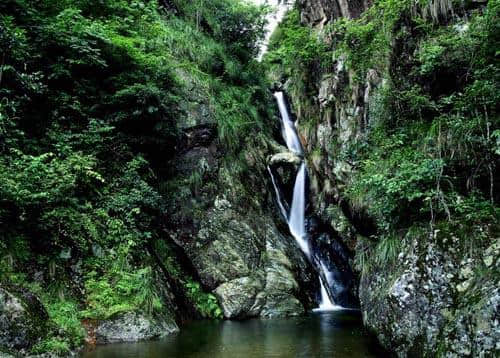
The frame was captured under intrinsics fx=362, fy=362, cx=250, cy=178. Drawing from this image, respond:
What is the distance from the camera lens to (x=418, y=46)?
9.14 metres

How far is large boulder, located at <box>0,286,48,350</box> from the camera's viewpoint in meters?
5.05

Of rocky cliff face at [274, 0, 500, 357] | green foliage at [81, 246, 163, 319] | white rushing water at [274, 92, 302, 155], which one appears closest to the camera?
rocky cliff face at [274, 0, 500, 357]

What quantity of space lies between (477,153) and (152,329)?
21.9 ft

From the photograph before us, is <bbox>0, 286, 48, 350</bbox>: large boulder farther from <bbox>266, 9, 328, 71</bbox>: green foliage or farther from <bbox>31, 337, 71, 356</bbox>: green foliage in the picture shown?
<bbox>266, 9, 328, 71</bbox>: green foliage

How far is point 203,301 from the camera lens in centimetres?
985

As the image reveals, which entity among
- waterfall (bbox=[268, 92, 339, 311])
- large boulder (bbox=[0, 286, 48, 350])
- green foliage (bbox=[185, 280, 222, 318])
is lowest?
green foliage (bbox=[185, 280, 222, 318])

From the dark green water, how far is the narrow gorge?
0.21 feet

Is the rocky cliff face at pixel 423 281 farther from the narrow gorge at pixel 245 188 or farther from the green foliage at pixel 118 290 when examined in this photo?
the green foliage at pixel 118 290

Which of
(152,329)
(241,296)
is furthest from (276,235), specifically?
(152,329)

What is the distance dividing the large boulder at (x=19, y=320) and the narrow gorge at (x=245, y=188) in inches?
0.9

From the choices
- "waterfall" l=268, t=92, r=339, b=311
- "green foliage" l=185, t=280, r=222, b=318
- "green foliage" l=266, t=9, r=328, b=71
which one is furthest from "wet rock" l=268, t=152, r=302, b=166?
"green foliage" l=185, t=280, r=222, b=318

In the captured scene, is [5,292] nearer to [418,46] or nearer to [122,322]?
[122,322]

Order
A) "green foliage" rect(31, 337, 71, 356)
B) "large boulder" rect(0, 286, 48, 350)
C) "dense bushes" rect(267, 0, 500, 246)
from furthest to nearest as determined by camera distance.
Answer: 1. "dense bushes" rect(267, 0, 500, 246)
2. "green foliage" rect(31, 337, 71, 356)
3. "large boulder" rect(0, 286, 48, 350)

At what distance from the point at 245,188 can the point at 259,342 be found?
649cm
